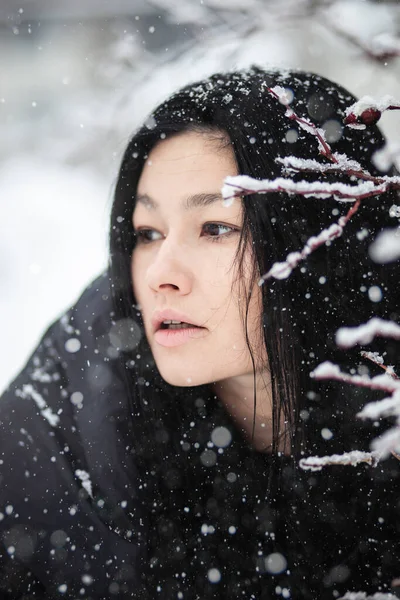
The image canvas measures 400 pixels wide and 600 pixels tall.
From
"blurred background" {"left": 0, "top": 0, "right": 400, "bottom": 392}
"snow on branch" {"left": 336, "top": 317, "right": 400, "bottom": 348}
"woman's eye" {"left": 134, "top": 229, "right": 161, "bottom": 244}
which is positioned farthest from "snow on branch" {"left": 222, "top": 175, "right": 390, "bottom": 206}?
"blurred background" {"left": 0, "top": 0, "right": 400, "bottom": 392}

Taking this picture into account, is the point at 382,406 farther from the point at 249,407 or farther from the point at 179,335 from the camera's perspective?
the point at 249,407

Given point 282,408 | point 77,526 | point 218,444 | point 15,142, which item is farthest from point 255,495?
point 15,142

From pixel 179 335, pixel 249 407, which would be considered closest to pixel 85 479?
pixel 249 407

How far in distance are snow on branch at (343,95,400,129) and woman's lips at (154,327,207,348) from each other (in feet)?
3.13

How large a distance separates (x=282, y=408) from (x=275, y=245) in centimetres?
68

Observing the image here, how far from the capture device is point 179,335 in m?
1.65

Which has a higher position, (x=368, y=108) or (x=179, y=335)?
(x=368, y=108)

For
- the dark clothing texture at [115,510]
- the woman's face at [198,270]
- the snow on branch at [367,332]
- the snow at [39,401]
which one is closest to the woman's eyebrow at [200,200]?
the woman's face at [198,270]

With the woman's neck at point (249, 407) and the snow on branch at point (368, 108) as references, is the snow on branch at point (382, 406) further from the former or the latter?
the woman's neck at point (249, 407)

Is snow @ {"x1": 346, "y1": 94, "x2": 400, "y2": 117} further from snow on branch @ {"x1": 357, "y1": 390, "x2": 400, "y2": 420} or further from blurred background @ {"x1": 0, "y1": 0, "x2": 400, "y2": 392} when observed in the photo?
blurred background @ {"x1": 0, "y1": 0, "x2": 400, "y2": 392}

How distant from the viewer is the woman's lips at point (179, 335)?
1.64m

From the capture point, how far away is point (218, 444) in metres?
2.05

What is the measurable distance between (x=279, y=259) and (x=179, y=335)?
0.43 m

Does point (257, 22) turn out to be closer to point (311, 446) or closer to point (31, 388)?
point (311, 446)
